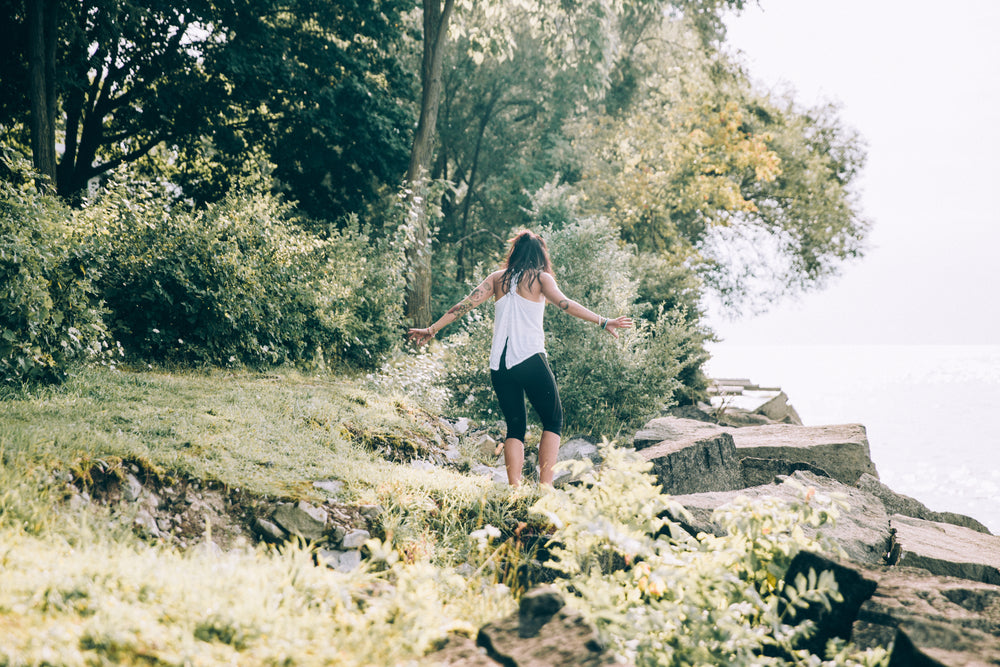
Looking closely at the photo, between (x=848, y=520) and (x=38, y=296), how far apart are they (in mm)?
7188

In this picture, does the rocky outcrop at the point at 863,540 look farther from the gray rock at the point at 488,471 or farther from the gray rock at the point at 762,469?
the gray rock at the point at 488,471

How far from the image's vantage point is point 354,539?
4523mm

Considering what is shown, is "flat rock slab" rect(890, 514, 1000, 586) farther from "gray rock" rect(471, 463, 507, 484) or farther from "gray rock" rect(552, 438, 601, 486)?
"gray rock" rect(471, 463, 507, 484)

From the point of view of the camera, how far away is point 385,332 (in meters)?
13.0

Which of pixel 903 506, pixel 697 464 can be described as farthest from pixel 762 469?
pixel 903 506

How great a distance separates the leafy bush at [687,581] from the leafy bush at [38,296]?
5037mm

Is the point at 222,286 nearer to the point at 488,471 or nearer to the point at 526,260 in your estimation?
the point at 488,471

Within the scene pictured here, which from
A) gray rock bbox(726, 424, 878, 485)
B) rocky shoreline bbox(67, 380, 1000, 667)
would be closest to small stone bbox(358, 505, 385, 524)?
rocky shoreline bbox(67, 380, 1000, 667)

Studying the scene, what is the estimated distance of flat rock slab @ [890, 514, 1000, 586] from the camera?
4.96m

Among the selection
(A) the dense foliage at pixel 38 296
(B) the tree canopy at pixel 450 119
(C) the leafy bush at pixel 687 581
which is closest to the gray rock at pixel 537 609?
(C) the leafy bush at pixel 687 581

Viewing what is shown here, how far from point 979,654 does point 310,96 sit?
16.2m

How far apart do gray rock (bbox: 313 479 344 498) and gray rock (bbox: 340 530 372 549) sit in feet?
1.58

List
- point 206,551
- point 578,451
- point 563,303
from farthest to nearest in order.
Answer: point 578,451
point 563,303
point 206,551

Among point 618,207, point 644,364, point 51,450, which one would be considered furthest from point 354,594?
point 618,207
